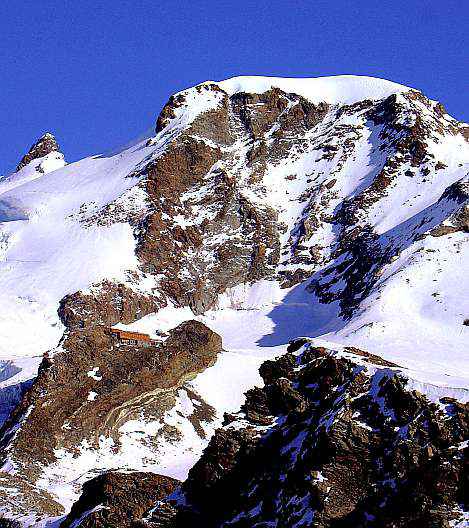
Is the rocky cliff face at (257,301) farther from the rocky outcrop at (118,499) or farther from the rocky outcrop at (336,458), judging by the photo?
the rocky outcrop at (118,499)

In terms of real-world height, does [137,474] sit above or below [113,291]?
below

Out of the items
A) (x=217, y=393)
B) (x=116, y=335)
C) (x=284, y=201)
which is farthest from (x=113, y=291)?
(x=217, y=393)

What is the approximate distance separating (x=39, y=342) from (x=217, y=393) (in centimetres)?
5462

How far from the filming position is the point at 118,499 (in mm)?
50875

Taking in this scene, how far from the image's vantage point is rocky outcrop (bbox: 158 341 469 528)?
1384 inches

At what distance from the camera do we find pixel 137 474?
54156 mm

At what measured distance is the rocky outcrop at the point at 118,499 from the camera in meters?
49.1

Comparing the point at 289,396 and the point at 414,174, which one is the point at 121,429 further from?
the point at 414,174

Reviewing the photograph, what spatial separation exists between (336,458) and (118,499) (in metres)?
15.6

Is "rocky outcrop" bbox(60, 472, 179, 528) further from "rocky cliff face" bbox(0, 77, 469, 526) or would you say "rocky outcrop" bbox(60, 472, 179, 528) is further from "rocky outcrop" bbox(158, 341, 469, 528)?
"rocky outcrop" bbox(158, 341, 469, 528)

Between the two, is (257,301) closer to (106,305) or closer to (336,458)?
(106,305)

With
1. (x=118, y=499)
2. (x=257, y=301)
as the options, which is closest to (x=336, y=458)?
(x=118, y=499)

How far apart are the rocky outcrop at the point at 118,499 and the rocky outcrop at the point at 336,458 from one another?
16.1 feet

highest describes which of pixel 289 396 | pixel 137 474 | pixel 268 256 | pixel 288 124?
pixel 288 124
